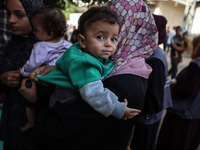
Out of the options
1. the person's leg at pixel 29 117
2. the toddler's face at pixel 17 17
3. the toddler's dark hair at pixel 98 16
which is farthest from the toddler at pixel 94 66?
the toddler's face at pixel 17 17

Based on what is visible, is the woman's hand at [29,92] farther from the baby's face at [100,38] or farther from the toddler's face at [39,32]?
the baby's face at [100,38]

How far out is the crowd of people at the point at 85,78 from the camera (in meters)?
0.94

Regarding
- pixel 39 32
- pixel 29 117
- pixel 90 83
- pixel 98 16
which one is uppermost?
pixel 98 16

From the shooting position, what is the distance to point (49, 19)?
1527 millimetres

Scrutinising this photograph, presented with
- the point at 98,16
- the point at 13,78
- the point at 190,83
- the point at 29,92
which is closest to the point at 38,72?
the point at 29,92

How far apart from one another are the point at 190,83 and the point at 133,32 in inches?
50.0

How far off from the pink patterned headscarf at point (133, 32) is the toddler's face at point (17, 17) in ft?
2.55

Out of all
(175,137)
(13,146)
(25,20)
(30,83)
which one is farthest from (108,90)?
(175,137)

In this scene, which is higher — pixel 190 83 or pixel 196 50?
pixel 196 50

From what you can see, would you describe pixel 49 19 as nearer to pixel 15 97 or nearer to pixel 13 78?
pixel 13 78

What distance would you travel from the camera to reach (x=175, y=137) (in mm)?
2404

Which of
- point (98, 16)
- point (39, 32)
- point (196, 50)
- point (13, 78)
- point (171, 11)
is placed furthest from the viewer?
point (171, 11)

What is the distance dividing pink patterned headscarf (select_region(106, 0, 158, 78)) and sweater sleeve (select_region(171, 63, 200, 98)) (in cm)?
106

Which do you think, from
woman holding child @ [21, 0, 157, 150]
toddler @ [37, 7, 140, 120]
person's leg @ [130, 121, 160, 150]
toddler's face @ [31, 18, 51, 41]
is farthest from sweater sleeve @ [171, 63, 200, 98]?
toddler's face @ [31, 18, 51, 41]
